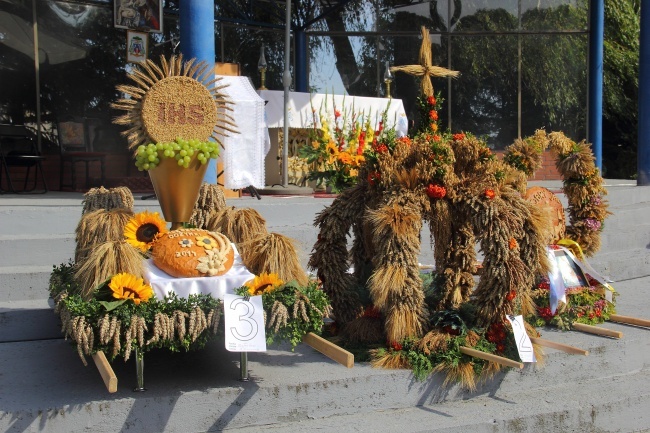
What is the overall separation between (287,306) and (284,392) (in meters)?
0.42

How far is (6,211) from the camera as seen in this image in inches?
243

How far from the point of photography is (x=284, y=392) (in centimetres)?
377

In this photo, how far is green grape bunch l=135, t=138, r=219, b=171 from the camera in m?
4.26

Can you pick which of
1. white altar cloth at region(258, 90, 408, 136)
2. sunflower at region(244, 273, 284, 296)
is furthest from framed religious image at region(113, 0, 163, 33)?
sunflower at region(244, 273, 284, 296)

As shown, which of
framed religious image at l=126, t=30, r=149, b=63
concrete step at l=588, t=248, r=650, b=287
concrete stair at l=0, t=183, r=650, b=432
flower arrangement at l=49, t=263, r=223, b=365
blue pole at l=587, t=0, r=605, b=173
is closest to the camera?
flower arrangement at l=49, t=263, r=223, b=365

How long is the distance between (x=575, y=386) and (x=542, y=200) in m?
1.35

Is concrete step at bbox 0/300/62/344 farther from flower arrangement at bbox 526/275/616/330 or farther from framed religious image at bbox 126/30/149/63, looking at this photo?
framed religious image at bbox 126/30/149/63

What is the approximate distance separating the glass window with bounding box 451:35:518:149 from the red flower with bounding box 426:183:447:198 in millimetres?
10839

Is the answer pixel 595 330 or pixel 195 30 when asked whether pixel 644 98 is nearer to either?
pixel 195 30

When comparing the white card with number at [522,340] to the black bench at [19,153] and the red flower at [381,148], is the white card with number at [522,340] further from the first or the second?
the black bench at [19,153]

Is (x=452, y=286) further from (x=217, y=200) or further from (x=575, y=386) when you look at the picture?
(x=217, y=200)

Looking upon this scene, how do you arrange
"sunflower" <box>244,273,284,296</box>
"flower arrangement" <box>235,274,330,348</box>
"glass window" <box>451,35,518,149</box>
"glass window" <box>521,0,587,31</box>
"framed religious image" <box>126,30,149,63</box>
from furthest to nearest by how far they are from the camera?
1. "glass window" <box>521,0,587,31</box>
2. "glass window" <box>451,35,518,149</box>
3. "framed religious image" <box>126,30,149,63</box>
4. "sunflower" <box>244,273,284,296</box>
5. "flower arrangement" <box>235,274,330,348</box>

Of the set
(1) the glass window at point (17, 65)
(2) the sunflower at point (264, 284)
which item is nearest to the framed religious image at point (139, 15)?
(1) the glass window at point (17, 65)

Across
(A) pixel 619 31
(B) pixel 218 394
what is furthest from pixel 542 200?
(A) pixel 619 31
